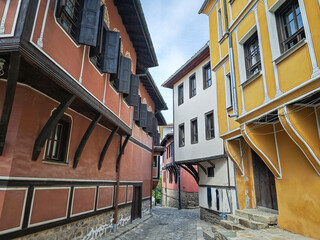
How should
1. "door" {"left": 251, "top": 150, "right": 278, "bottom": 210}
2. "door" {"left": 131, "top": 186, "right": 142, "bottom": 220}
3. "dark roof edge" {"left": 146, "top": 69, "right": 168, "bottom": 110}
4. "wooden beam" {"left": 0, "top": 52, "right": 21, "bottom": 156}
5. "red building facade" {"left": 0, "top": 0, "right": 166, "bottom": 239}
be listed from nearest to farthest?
"wooden beam" {"left": 0, "top": 52, "right": 21, "bottom": 156} < "red building facade" {"left": 0, "top": 0, "right": 166, "bottom": 239} < "door" {"left": 251, "top": 150, "right": 278, "bottom": 210} < "door" {"left": 131, "top": 186, "right": 142, "bottom": 220} < "dark roof edge" {"left": 146, "top": 69, "right": 168, "bottom": 110}

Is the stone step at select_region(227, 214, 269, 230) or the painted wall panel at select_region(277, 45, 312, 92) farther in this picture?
the stone step at select_region(227, 214, 269, 230)

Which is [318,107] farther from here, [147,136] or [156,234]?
[147,136]

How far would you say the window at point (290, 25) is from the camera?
4445mm

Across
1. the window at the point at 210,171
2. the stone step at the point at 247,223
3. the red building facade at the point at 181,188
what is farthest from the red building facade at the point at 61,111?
the red building facade at the point at 181,188

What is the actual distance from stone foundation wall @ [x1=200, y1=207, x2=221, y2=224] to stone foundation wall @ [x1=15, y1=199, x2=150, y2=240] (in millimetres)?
4137

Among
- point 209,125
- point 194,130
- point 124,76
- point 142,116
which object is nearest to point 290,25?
point 124,76

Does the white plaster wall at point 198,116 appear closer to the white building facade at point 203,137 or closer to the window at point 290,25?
the white building facade at point 203,137

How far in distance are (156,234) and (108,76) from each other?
675 cm

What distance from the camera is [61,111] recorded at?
4.59m

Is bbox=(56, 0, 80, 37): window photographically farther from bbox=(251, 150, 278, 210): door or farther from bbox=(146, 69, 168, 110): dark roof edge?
bbox=(146, 69, 168, 110): dark roof edge

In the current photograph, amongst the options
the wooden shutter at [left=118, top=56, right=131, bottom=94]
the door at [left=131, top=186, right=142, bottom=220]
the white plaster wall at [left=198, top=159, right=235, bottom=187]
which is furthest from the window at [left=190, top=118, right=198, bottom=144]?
the wooden shutter at [left=118, top=56, right=131, bottom=94]

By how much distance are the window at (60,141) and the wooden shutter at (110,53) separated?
1798mm

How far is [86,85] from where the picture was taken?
214 inches

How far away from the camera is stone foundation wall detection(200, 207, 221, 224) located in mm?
10336
